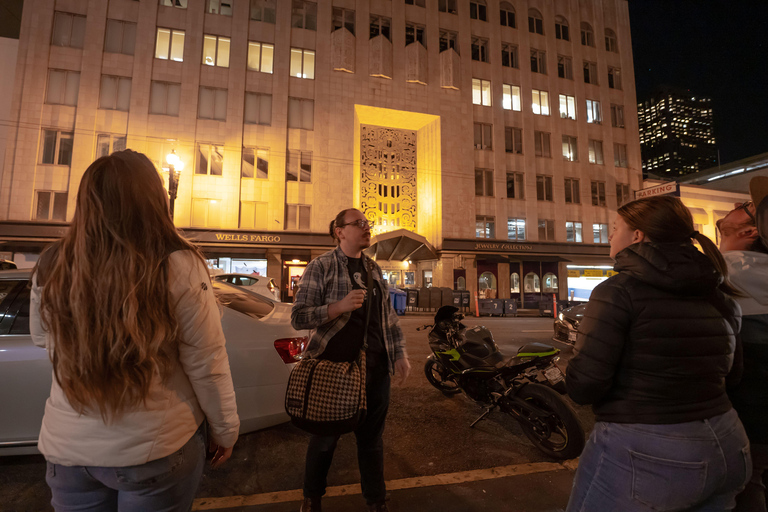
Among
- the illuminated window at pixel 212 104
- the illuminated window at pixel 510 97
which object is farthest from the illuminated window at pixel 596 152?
the illuminated window at pixel 212 104

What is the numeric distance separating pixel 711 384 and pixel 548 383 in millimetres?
2374

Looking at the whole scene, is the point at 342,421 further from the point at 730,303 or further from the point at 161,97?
the point at 161,97

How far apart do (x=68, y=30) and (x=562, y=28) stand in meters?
32.5

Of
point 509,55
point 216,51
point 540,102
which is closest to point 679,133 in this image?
point 540,102

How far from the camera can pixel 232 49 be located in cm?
2228

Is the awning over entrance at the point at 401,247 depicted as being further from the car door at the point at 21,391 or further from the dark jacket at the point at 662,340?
the dark jacket at the point at 662,340

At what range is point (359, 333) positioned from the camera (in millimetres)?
2395

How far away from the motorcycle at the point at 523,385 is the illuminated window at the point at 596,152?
93.9ft

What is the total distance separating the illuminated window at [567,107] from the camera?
2780 cm

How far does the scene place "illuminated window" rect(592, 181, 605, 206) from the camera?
27.2 metres

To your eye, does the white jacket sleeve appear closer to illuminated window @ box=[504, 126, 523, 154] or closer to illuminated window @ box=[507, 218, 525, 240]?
illuminated window @ box=[507, 218, 525, 240]

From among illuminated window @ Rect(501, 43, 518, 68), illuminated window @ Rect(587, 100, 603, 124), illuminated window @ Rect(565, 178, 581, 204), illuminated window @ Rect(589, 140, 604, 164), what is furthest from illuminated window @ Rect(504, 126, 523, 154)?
illuminated window @ Rect(587, 100, 603, 124)

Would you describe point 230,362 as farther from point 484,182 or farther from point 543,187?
point 543,187

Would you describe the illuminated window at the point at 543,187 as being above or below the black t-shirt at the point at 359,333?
above
